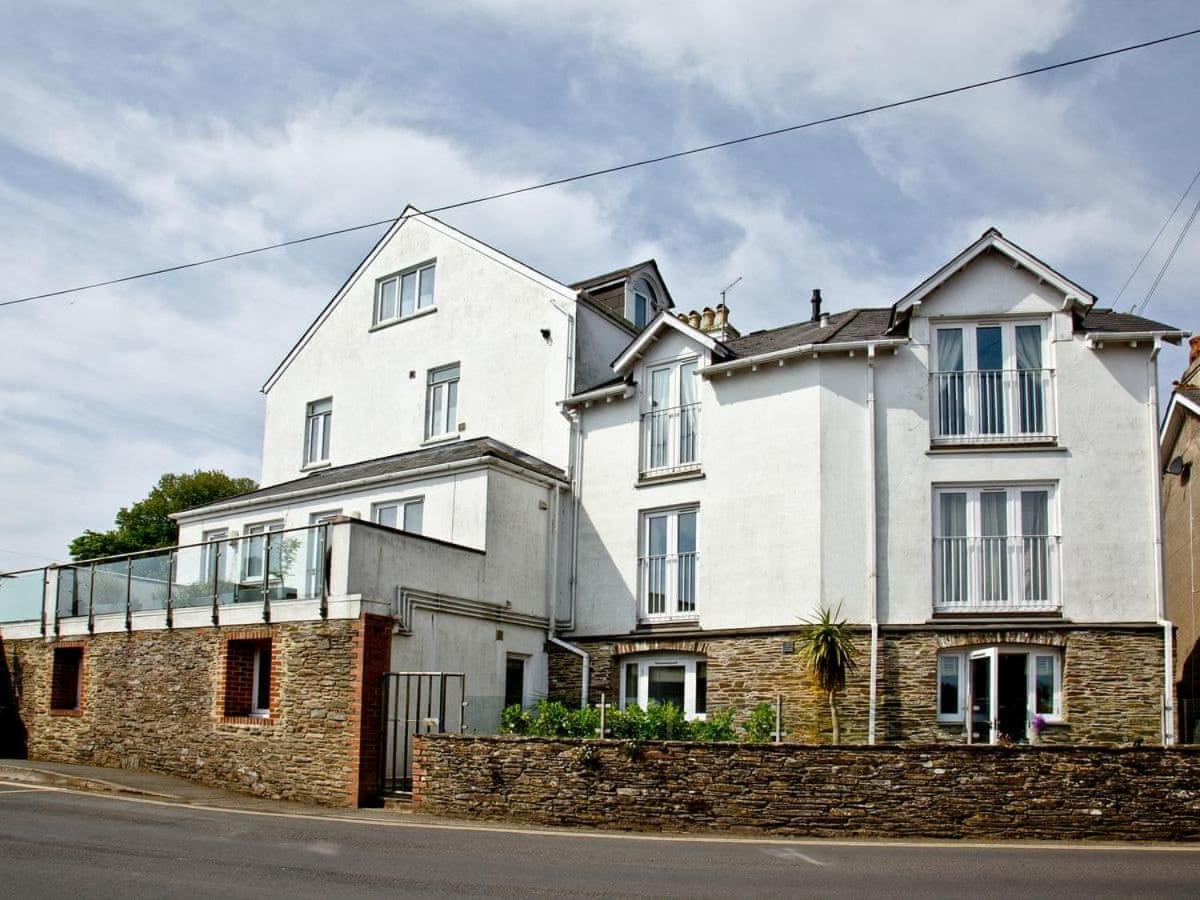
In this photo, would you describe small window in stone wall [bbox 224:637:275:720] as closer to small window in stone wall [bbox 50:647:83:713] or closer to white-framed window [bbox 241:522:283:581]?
white-framed window [bbox 241:522:283:581]

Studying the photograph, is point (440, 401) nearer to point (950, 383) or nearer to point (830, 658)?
point (950, 383)

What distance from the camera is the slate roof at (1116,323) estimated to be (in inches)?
843

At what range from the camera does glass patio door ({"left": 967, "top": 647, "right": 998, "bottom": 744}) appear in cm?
2008

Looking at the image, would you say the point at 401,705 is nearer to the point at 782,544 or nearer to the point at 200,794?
the point at 200,794

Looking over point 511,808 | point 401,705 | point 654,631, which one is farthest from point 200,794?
point 654,631

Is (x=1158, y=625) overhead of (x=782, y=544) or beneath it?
beneath

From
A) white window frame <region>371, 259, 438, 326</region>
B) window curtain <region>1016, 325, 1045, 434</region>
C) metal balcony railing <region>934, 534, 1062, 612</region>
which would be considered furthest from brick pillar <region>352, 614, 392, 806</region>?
window curtain <region>1016, 325, 1045, 434</region>

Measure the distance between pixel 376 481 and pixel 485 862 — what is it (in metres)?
13.7

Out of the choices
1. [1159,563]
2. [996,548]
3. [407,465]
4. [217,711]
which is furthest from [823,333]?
[217,711]

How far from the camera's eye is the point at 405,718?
19.9 meters

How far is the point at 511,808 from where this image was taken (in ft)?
56.2

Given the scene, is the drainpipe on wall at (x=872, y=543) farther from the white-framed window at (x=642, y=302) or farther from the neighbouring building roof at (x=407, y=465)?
the white-framed window at (x=642, y=302)

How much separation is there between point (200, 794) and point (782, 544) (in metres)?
10.9

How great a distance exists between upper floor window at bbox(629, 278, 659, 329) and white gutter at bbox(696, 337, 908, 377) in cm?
658
